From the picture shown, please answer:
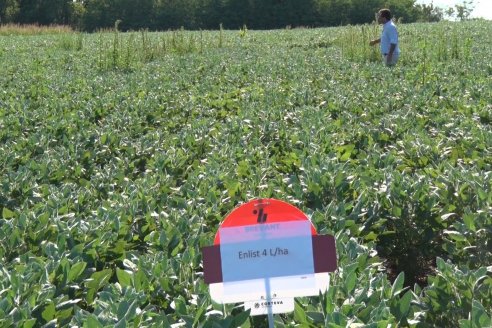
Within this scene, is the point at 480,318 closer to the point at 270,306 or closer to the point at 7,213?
the point at 270,306

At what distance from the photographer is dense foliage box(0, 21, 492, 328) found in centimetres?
276

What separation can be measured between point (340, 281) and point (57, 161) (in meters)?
3.27

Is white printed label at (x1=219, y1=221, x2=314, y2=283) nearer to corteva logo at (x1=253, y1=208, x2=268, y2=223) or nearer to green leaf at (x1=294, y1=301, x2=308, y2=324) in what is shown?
corteva logo at (x1=253, y1=208, x2=268, y2=223)

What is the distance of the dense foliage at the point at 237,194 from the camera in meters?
2.76

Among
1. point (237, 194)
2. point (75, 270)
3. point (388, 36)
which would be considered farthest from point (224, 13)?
point (75, 270)

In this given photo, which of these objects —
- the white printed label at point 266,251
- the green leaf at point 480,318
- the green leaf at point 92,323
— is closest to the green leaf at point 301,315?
the white printed label at point 266,251

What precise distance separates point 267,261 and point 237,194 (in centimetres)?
205

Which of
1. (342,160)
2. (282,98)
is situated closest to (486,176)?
(342,160)

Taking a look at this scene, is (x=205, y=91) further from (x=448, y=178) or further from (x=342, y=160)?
(x=448, y=178)

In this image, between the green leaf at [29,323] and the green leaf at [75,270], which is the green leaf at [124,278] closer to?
the green leaf at [75,270]

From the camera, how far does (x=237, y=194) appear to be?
4535 millimetres

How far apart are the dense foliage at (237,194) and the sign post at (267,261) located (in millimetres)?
113

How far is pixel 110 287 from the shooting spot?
2895mm

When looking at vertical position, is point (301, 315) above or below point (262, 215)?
below
